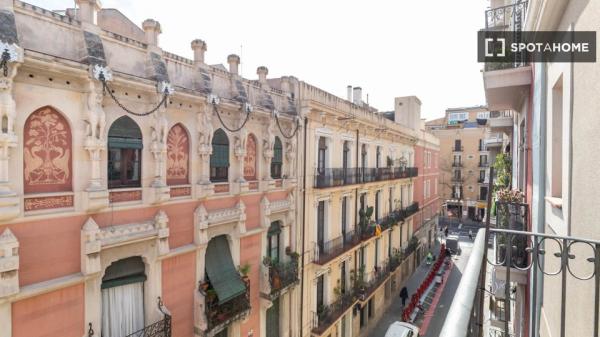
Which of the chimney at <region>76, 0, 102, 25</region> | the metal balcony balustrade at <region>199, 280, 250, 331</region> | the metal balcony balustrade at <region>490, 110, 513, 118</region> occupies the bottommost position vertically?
the metal balcony balustrade at <region>199, 280, 250, 331</region>

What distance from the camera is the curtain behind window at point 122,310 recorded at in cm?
843

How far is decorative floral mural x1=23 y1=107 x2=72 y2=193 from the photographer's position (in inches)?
277

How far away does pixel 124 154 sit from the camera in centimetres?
885

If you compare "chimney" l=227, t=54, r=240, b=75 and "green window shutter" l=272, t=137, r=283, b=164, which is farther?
"green window shutter" l=272, t=137, r=283, b=164

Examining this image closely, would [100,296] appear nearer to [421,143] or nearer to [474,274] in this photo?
[474,274]

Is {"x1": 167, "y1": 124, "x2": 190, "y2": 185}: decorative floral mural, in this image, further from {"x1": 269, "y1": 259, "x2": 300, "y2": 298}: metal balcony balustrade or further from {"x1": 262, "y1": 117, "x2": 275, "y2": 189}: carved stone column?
{"x1": 269, "y1": 259, "x2": 300, "y2": 298}: metal balcony balustrade

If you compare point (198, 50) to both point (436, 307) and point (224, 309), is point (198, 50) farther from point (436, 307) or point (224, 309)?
point (436, 307)

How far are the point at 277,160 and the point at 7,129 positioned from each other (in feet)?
30.6

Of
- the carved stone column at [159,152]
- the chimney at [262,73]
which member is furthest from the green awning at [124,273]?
the chimney at [262,73]

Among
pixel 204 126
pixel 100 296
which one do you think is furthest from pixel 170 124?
pixel 100 296

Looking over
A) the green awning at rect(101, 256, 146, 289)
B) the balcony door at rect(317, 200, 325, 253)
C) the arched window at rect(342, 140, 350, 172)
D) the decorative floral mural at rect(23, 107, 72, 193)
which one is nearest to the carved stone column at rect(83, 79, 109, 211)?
the decorative floral mural at rect(23, 107, 72, 193)

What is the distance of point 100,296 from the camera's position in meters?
8.24

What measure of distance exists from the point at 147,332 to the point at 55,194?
14.6 ft

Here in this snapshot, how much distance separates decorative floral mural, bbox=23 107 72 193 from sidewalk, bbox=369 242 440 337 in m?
20.3
